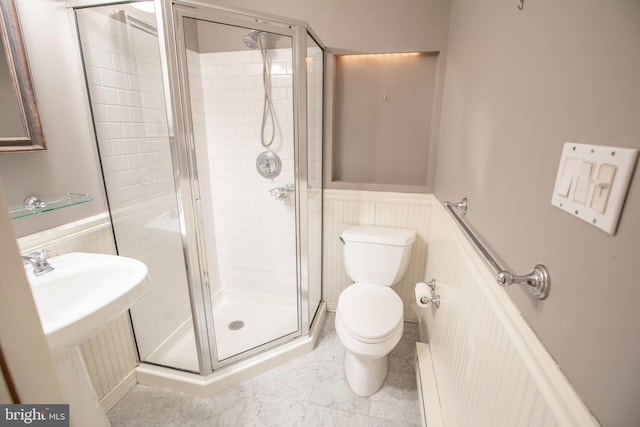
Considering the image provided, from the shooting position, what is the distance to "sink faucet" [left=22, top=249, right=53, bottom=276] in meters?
1.08

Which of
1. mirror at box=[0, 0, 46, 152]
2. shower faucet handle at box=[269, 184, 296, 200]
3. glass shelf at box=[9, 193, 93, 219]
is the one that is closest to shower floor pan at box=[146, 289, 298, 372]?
shower faucet handle at box=[269, 184, 296, 200]

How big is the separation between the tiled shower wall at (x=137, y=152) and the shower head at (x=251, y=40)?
1.90 ft

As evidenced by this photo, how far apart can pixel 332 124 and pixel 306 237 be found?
2.58ft

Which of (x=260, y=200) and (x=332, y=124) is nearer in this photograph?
(x=332, y=124)

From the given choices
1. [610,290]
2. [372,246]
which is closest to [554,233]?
[610,290]

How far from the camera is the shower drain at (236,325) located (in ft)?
6.63

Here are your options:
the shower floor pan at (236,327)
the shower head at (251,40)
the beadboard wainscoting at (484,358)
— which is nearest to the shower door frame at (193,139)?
the shower floor pan at (236,327)

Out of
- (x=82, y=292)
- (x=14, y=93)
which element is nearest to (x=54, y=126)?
(x=14, y=93)

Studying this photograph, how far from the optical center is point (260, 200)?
2.18 m

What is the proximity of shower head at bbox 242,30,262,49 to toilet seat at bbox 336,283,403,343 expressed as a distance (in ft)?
5.22

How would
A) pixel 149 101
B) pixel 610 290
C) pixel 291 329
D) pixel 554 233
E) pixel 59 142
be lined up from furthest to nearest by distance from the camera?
pixel 291 329
pixel 149 101
pixel 59 142
pixel 554 233
pixel 610 290

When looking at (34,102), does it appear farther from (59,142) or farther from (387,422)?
(387,422)

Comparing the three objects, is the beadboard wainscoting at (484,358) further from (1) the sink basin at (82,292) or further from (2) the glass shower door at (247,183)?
(1) the sink basin at (82,292)

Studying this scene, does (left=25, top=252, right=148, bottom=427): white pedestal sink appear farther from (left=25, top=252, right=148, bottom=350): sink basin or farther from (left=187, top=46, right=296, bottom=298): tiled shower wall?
(left=187, top=46, right=296, bottom=298): tiled shower wall
